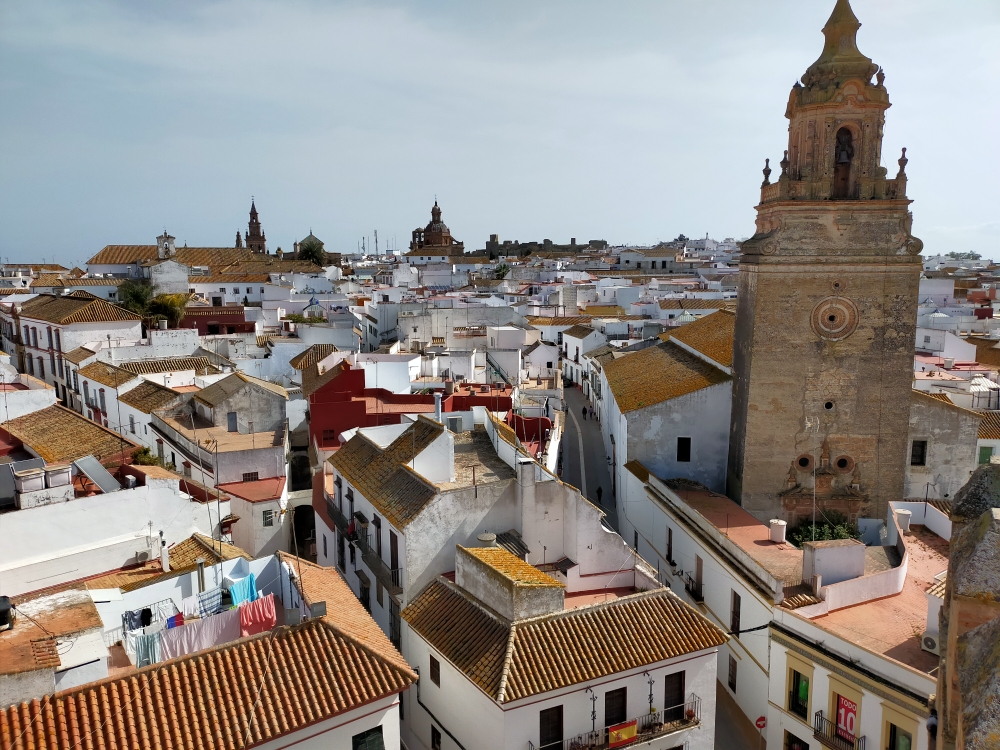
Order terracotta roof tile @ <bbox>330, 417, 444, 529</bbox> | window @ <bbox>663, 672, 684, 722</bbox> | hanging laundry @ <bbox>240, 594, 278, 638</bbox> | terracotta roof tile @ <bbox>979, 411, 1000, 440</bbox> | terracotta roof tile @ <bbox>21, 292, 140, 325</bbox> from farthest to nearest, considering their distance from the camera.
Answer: terracotta roof tile @ <bbox>21, 292, 140, 325</bbox>
terracotta roof tile @ <bbox>979, 411, 1000, 440</bbox>
terracotta roof tile @ <bbox>330, 417, 444, 529</bbox>
window @ <bbox>663, 672, 684, 722</bbox>
hanging laundry @ <bbox>240, 594, 278, 638</bbox>

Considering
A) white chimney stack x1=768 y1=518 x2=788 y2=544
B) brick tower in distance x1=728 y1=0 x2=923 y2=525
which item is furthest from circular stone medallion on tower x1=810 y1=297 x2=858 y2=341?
white chimney stack x1=768 y1=518 x2=788 y2=544

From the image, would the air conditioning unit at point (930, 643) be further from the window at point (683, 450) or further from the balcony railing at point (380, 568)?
the window at point (683, 450)

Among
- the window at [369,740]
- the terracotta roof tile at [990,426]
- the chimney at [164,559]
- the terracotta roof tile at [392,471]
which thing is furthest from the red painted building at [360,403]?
the terracotta roof tile at [990,426]

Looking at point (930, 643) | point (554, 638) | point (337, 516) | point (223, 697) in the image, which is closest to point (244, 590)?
point (223, 697)

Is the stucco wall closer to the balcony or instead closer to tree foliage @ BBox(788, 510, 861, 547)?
tree foliage @ BBox(788, 510, 861, 547)

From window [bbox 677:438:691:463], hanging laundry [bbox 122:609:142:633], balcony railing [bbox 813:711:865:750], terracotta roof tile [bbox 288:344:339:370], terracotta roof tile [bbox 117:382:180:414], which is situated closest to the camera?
hanging laundry [bbox 122:609:142:633]

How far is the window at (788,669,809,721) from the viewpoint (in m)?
15.6

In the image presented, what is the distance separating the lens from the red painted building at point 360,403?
26.5 meters

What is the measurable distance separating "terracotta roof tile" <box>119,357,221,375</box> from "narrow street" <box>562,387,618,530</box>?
54.0 ft

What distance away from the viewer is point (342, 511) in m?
21.7

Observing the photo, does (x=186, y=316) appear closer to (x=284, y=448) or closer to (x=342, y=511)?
(x=284, y=448)

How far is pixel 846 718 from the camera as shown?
48.3 feet

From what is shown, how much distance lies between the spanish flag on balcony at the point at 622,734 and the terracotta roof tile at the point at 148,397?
833 inches

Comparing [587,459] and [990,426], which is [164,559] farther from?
[990,426]
